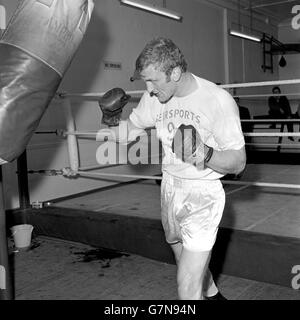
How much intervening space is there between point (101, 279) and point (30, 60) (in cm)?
160

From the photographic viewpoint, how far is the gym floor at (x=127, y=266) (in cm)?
231

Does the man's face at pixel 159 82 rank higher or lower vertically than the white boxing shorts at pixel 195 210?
higher

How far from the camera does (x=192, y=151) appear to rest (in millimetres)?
1473

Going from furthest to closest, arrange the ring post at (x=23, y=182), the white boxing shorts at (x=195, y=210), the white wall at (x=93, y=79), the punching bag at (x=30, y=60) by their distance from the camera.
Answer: the white wall at (x=93, y=79), the ring post at (x=23, y=182), the white boxing shorts at (x=195, y=210), the punching bag at (x=30, y=60)

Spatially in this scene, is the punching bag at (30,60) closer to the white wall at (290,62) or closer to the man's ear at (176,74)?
the man's ear at (176,74)

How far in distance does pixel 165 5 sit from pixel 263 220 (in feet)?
13.0

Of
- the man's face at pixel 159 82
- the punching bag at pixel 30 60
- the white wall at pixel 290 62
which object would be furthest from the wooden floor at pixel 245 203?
the white wall at pixel 290 62

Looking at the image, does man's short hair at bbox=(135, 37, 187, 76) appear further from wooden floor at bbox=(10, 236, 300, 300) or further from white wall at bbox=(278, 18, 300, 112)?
white wall at bbox=(278, 18, 300, 112)

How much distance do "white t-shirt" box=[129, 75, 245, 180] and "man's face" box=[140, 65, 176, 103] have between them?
10 centimetres

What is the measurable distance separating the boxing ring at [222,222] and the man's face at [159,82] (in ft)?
3.52

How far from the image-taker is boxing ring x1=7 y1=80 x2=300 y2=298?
2260 mm

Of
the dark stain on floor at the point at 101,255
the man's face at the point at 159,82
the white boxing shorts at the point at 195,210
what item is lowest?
the dark stain on floor at the point at 101,255

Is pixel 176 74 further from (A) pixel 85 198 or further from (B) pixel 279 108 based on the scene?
(B) pixel 279 108

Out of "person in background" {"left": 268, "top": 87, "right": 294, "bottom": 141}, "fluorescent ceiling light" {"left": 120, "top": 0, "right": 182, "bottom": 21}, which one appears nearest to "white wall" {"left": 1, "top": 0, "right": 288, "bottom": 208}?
"fluorescent ceiling light" {"left": 120, "top": 0, "right": 182, "bottom": 21}
